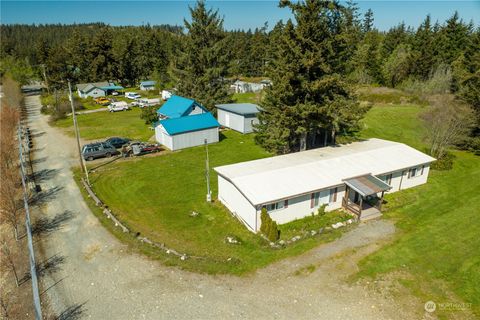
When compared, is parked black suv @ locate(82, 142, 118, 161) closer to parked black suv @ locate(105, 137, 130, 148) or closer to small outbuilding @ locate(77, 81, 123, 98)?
parked black suv @ locate(105, 137, 130, 148)

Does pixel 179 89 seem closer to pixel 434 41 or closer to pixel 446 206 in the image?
pixel 446 206

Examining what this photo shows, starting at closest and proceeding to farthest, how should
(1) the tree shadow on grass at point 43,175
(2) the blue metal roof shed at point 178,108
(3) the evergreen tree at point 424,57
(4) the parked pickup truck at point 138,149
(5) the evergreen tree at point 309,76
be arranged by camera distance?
(5) the evergreen tree at point 309,76 < (1) the tree shadow on grass at point 43,175 < (4) the parked pickup truck at point 138,149 < (2) the blue metal roof shed at point 178,108 < (3) the evergreen tree at point 424,57

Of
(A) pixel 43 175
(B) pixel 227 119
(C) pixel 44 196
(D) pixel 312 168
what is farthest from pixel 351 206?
(A) pixel 43 175

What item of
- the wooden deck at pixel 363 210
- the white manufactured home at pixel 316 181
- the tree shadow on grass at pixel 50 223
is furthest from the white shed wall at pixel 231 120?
the tree shadow on grass at pixel 50 223

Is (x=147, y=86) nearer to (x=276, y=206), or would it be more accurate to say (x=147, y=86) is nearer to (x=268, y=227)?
(x=276, y=206)

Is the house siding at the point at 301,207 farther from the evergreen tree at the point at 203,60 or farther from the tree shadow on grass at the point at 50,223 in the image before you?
the evergreen tree at the point at 203,60
